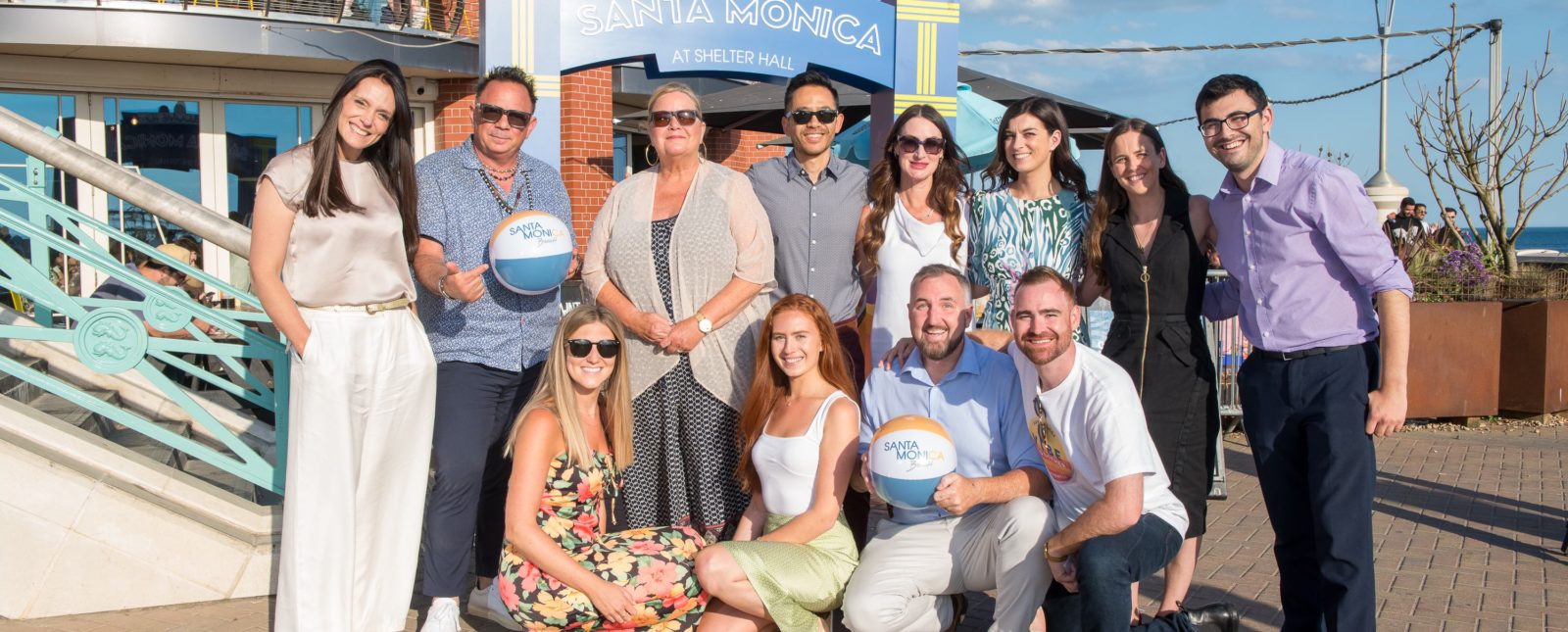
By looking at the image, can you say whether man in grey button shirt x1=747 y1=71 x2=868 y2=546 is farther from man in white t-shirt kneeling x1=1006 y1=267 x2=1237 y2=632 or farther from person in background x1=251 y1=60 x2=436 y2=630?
person in background x1=251 y1=60 x2=436 y2=630

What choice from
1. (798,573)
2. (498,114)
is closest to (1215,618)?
(798,573)

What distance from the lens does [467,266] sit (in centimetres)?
444

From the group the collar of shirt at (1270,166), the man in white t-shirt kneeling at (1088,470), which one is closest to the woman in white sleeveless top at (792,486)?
the man in white t-shirt kneeling at (1088,470)

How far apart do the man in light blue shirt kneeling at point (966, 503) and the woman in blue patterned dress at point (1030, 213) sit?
293 mm

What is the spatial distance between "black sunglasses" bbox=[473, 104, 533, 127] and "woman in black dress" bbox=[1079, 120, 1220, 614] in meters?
2.08

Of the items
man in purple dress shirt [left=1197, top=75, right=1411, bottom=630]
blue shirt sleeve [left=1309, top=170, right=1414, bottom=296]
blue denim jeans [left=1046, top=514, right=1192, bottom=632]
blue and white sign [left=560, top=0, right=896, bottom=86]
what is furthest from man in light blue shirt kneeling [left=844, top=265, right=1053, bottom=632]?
blue and white sign [left=560, top=0, right=896, bottom=86]

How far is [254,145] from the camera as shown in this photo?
1352 cm

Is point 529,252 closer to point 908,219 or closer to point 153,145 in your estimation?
point 908,219

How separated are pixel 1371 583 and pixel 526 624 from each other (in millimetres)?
2679

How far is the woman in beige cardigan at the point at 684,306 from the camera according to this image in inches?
172

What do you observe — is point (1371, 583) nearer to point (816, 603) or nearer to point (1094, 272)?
point (1094, 272)

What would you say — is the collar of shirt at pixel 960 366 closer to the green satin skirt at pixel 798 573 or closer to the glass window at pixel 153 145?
the green satin skirt at pixel 798 573

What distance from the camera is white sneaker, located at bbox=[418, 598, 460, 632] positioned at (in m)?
4.38

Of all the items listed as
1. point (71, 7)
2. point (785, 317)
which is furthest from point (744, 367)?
point (71, 7)
